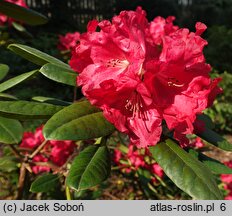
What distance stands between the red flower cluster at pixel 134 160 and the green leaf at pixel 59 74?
126 cm

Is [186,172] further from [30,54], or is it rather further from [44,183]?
[44,183]

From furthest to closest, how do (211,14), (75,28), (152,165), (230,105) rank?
(211,14) < (75,28) < (230,105) < (152,165)

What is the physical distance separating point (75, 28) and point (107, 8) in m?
1.34

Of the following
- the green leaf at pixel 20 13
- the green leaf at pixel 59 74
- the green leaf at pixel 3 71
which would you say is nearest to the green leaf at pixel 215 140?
the green leaf at pixel 59 74

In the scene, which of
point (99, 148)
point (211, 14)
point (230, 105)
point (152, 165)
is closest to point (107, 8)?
point (211, 14)

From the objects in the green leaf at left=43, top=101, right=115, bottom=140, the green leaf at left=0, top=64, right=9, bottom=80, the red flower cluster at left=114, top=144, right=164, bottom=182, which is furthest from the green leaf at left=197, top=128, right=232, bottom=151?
the red flower cluster at left=114, top=144, right=164, bottom=182

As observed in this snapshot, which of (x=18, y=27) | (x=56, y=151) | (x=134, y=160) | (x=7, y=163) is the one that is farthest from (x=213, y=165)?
(x=18, y=27)

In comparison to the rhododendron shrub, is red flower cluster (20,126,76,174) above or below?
below

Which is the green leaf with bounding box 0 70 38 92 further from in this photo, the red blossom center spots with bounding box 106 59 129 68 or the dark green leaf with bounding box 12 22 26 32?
the dark green leaf with bounding box 12 22 26 32

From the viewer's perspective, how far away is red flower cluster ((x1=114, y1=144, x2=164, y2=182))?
2318mm

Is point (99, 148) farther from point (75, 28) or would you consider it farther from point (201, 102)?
point (75, 28)

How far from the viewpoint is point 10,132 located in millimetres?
1152

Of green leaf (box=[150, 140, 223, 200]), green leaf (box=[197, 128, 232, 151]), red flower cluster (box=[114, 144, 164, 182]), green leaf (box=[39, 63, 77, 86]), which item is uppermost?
green leaf (box=[39, 63, 77, 86])

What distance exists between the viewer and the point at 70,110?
0.90 m
